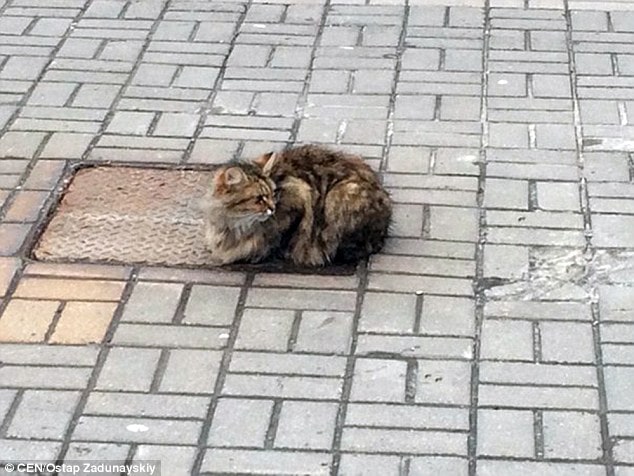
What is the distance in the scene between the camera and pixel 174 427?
471 centimetres

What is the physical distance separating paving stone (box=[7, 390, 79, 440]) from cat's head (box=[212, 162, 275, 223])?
1083 millimetres

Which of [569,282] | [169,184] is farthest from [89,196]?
[569,282]

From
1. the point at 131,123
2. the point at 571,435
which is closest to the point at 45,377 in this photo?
the point at 571,435

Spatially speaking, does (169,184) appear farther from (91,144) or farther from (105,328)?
(105,328)

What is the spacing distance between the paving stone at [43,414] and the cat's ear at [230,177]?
1137 millimetres

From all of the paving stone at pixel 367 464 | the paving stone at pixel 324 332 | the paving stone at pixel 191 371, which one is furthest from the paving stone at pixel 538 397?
the paving stone at pixel 191 371

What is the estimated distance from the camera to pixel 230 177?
5.57m

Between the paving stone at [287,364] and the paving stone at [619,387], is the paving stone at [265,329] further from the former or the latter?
the paving stone at [619,387]

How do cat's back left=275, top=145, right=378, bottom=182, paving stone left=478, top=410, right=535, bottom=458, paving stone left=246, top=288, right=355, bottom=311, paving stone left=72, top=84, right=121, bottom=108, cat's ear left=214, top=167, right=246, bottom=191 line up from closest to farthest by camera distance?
paving stone left=478, top=410, right=535, bottom=458, paving stone left=246, top=288, right=355, bottom=311, cat's ear left=214, top=167, right=246, bottom=191, cat's back left=275, top=145, right=378, bottom=182, paving stone left=72, top=84, right=121, bottom=108

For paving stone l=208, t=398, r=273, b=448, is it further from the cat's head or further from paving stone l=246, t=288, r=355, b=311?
the cat's head

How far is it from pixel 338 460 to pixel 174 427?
582mm

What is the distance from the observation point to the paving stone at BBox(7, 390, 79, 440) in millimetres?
4691

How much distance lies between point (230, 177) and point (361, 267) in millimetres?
656

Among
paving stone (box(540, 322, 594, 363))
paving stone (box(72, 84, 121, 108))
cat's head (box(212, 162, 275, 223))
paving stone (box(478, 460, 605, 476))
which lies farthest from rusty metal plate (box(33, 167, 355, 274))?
paving stone (box(478, 460, 605, 476))
